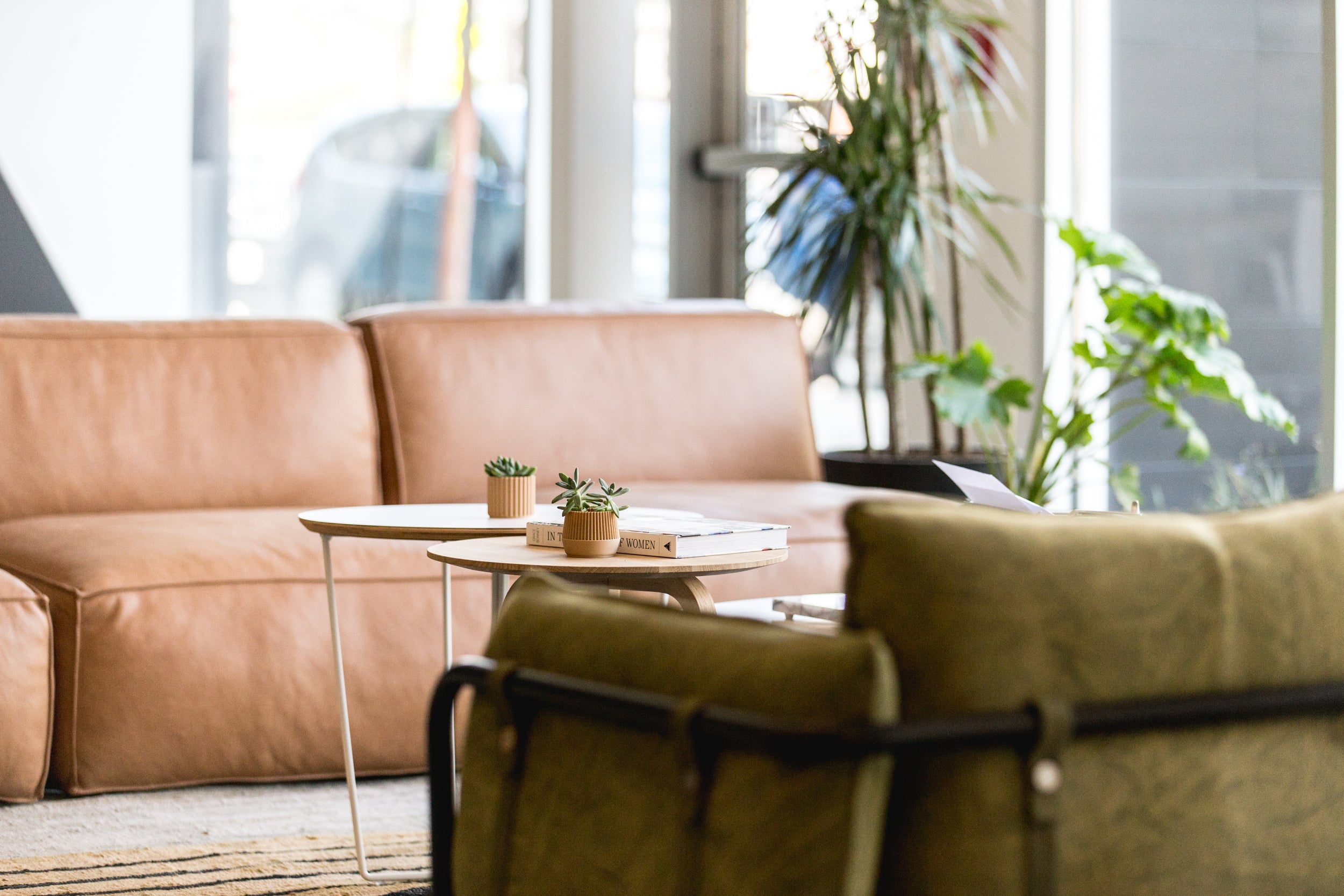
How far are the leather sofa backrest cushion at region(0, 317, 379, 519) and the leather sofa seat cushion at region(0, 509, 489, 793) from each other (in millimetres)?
281

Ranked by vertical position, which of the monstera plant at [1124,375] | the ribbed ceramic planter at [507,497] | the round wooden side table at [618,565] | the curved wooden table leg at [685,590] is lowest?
the curved wooden table leg at [685,590]

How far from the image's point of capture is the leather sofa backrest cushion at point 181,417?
9.33 ft

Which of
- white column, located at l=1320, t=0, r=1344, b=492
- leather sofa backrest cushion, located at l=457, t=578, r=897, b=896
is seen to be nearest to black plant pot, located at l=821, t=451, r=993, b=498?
white column, located at l=1320, t=0, r=1344, b=492

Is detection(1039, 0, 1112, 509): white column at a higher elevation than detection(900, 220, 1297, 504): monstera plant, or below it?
higher

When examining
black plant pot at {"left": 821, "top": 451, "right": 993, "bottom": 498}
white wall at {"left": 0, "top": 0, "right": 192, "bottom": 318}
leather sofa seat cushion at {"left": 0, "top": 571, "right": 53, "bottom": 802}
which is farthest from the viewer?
white wall at {"left": 0, "top": 0, "right": 192, "bottom": 318}

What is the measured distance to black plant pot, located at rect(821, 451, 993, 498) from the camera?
3445mm

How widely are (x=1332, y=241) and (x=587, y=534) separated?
217 cm

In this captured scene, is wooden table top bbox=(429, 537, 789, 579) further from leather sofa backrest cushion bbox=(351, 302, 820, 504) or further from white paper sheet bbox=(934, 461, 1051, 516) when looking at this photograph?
leather sofa backrest cushion bbox=(351, 302, 820, 504)

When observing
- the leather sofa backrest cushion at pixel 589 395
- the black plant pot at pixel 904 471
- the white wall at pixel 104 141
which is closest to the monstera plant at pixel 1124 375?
the black plant pot at pixel 904 471

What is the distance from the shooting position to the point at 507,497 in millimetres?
1943

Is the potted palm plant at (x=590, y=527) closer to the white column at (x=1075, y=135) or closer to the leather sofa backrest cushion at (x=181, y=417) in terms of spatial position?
the leather sofa backrest cushion at (x=181, y=417)

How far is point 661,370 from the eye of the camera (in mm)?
3322

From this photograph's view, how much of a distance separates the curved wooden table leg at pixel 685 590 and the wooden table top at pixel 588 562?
2 centimetres

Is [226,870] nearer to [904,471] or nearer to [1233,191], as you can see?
[904,471]
